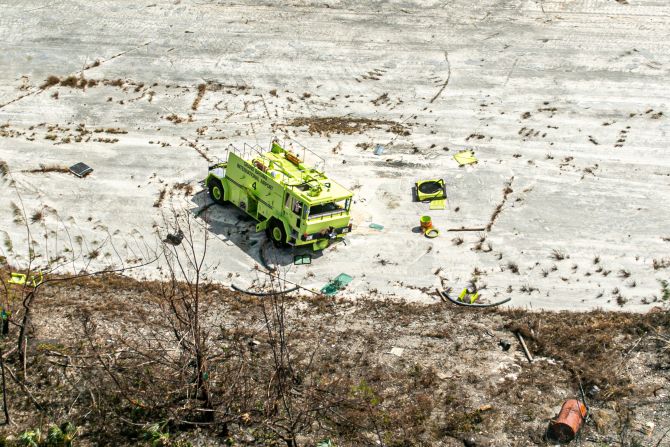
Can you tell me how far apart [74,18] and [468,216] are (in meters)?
24.3

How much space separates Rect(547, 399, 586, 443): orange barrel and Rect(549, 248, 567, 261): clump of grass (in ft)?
25.1

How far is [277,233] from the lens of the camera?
2473 cm

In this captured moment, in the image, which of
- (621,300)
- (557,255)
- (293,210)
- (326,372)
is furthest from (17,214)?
(621,300)

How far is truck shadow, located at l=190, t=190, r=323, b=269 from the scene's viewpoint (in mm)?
24516

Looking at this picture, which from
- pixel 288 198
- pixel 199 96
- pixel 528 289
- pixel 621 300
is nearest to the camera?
pixel 621 300

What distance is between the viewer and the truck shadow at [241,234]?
80.4ft

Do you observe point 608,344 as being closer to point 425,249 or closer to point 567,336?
point 567,336

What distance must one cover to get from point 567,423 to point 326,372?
557 centimetres

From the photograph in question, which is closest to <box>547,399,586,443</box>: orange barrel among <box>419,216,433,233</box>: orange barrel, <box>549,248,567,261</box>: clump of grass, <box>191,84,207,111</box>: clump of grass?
<box>549,248,567,261</box>: clump of grass

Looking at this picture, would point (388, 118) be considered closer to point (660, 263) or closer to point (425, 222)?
point (425, 222)

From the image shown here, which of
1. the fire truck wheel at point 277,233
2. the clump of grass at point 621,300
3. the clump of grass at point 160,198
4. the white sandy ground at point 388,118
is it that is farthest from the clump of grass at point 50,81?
the clump of grass at point 621,300

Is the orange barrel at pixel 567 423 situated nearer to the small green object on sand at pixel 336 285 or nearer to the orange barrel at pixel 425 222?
the small green object on sand at pixel 336 285

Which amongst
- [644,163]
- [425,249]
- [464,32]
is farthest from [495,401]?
[464,32]

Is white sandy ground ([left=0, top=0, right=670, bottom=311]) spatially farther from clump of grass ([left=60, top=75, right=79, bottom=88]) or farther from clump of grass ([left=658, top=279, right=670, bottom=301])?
clump of grass ([left=60, top=75, right=79, bottom=88])
